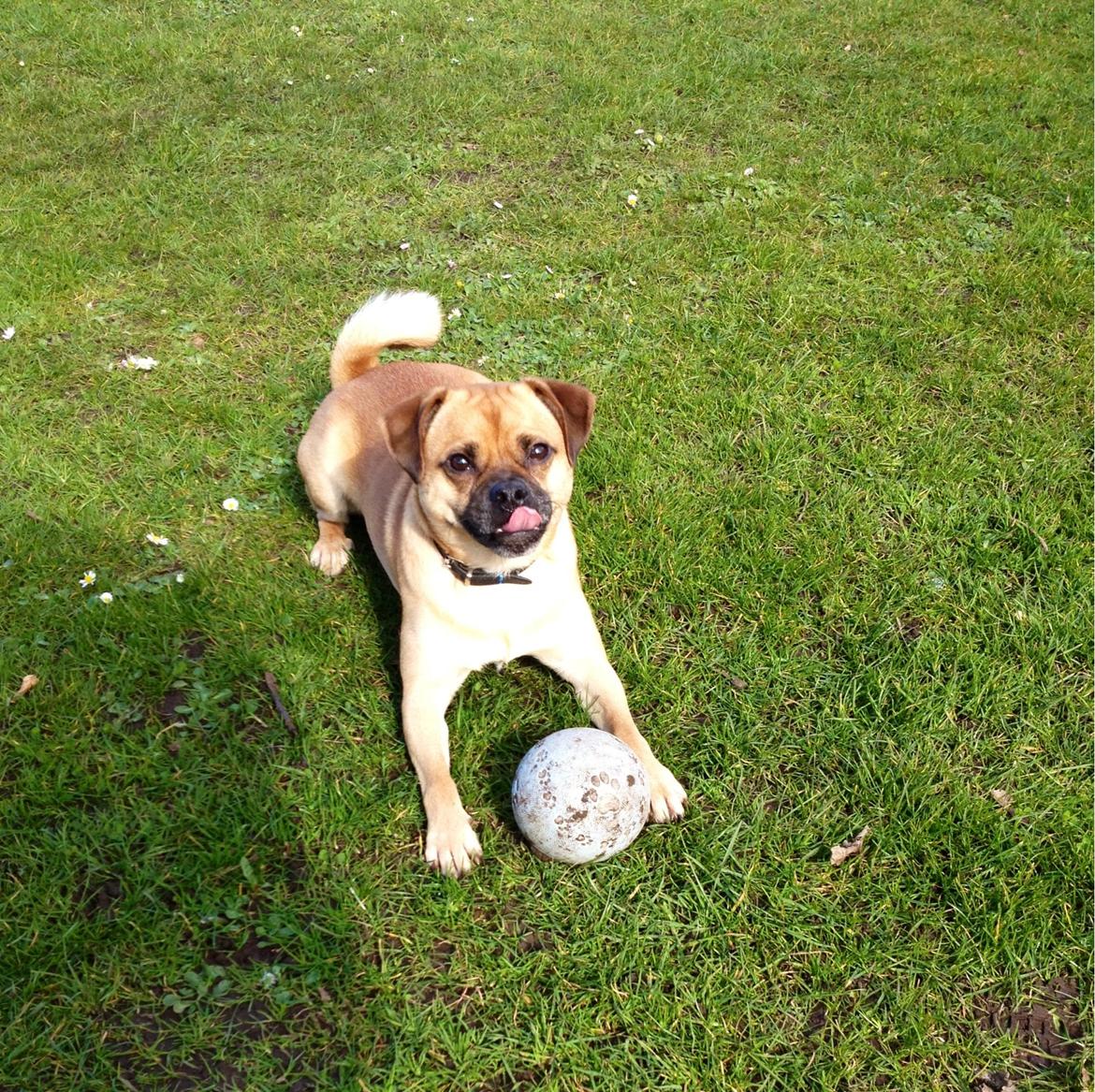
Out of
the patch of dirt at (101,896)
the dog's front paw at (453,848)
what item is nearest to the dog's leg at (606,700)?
the dog's front paw at (453,848)

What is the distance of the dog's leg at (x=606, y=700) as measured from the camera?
2861 millimetres

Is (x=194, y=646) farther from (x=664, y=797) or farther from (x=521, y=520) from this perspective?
(x=664, y=797)

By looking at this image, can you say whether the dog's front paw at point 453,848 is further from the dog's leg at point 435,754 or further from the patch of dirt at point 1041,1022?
the patch of dirt at point 1041,1022

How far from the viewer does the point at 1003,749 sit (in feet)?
9.97

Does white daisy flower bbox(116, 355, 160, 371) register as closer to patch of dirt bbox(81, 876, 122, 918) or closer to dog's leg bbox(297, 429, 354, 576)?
dog's leg bbox(297, 429, 354, 576)

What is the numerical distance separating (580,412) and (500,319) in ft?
7.63

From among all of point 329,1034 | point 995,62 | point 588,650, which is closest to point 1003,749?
point 588,650

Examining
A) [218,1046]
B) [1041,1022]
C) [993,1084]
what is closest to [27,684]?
[218,1046]

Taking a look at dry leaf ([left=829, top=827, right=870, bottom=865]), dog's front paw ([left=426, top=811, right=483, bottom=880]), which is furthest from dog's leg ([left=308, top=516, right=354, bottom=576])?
dry leaf ([left=829, top=827, right=870, bottom=865])

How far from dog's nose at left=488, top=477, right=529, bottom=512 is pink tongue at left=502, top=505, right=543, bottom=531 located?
0.8 inches

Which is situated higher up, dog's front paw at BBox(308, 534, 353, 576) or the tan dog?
the tan dog

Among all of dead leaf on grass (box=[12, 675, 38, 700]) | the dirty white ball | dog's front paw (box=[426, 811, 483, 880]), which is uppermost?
the dirty white ball

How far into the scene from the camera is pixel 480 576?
3010mm

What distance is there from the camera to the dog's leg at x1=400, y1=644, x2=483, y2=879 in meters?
2.74
